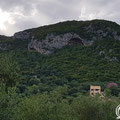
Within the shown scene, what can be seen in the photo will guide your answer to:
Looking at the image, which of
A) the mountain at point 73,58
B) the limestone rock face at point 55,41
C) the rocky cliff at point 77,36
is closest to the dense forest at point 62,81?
the mountain at point 73,58

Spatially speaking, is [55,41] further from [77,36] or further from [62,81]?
[62,81]

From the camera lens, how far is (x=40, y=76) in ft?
378

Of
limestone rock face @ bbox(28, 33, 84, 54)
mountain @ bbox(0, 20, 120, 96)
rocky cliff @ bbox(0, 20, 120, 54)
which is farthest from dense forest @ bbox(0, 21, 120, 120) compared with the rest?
limestone rock face @ bbox(28, 33, 84, 54)

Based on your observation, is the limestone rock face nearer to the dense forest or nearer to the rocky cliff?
the rocky cliff

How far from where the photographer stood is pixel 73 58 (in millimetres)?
138500

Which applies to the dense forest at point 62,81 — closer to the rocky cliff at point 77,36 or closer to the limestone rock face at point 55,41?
the rocky cliff at point 77,36

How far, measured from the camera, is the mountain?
101000 mm

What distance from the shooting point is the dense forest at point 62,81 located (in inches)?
1168

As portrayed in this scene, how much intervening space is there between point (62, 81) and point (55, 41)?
6933 cm

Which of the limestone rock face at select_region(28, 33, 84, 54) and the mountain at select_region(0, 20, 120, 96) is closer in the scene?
the mountain at select_region(0, 20, 120, 96)

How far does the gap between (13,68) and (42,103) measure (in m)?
5.33

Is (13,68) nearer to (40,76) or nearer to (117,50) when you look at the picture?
(40,76)

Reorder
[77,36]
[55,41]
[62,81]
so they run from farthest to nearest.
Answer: [77,36] < [55,41] < [62,81]

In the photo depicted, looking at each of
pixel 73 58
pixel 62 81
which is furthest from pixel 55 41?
pixel 62 81
